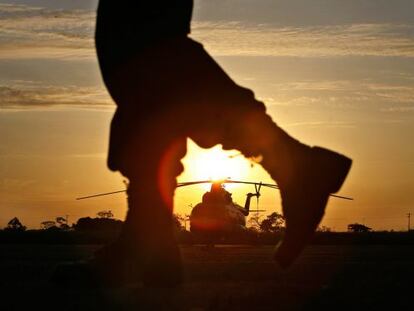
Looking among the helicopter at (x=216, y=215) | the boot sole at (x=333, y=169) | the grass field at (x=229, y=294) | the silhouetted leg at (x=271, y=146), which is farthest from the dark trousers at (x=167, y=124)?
the helicopter at (x=216, y=215)

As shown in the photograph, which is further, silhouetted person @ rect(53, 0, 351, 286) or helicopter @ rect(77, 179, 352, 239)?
helicopter @ rect(77, 179, 352, 239)

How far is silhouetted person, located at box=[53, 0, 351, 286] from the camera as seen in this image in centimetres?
525

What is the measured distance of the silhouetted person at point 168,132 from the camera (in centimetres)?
525

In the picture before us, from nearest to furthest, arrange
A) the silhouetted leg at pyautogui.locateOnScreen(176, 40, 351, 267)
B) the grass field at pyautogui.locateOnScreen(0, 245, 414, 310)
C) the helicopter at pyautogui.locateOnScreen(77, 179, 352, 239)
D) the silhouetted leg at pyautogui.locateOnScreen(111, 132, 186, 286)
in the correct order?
the grass field at pyautogui.locateOnScreen(0, 245, 414, 310) → the silhouetted leg at pyautogui.locateOnScreen(176, 40, 351, 267) → the silhouetted leg at pyautogui.locateOnScreen(111, 132, 186, 286) → the helicopter at pyautogui.locateOnScreen(77, 179, 352, 239)

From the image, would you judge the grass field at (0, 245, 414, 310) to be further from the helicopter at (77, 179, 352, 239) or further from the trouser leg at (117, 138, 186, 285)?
the helicopter at (77, 179, 352, 239)

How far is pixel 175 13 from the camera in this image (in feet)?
18.0

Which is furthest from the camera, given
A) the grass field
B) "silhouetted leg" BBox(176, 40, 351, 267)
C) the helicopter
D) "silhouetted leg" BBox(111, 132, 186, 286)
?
the helicopter

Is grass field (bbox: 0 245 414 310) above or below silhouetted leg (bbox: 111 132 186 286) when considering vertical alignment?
below

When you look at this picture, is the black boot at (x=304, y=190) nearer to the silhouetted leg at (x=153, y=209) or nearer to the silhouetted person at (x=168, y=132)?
the silhouetted person at (x=168, y=132)

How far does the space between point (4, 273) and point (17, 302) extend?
2383 mm

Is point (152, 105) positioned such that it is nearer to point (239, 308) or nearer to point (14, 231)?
point (239, 308)

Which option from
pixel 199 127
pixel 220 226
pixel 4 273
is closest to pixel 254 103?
pixel 199 127

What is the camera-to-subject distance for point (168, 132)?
17.8ft

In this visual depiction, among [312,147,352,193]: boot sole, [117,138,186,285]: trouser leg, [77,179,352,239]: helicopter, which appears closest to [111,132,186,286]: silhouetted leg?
[117,138,186,285]: trouser leg
